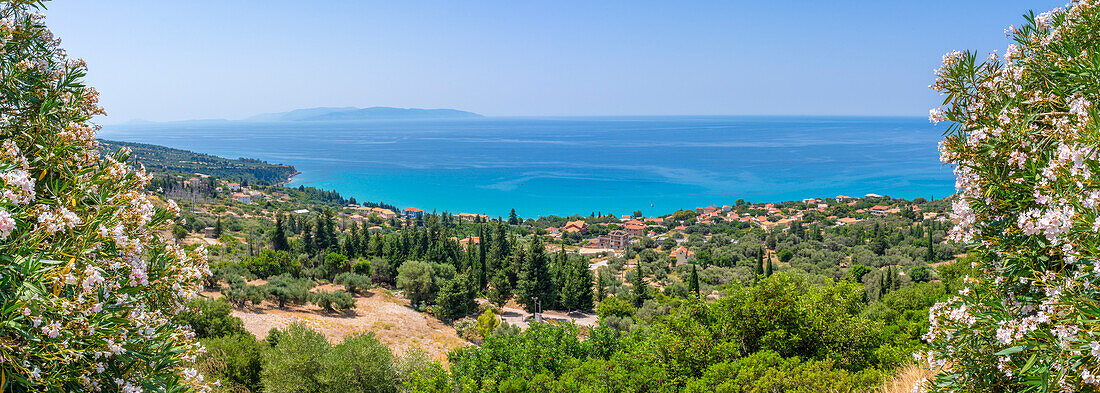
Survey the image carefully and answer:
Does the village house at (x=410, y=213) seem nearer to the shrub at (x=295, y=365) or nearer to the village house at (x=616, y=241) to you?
the village house at (x=616, y=241)

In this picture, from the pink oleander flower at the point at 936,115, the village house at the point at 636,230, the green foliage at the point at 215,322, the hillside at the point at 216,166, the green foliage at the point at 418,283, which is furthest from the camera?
the hillside at the point at 216,166

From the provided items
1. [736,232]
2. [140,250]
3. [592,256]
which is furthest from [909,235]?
[140,250]

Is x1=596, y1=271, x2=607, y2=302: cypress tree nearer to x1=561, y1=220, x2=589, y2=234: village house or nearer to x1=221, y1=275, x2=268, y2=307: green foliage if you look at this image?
x1=221, y1=275, x2=268, y2=307: green foliage

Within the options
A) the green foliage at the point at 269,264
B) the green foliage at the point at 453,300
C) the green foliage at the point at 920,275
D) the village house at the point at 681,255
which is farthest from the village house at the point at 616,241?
the green foliage at the point at 269,264

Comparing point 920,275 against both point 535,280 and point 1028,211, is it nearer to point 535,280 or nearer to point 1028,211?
point 535,280

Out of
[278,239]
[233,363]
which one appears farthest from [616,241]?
[233,363]

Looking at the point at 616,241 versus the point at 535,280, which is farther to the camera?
the point at 616,241
